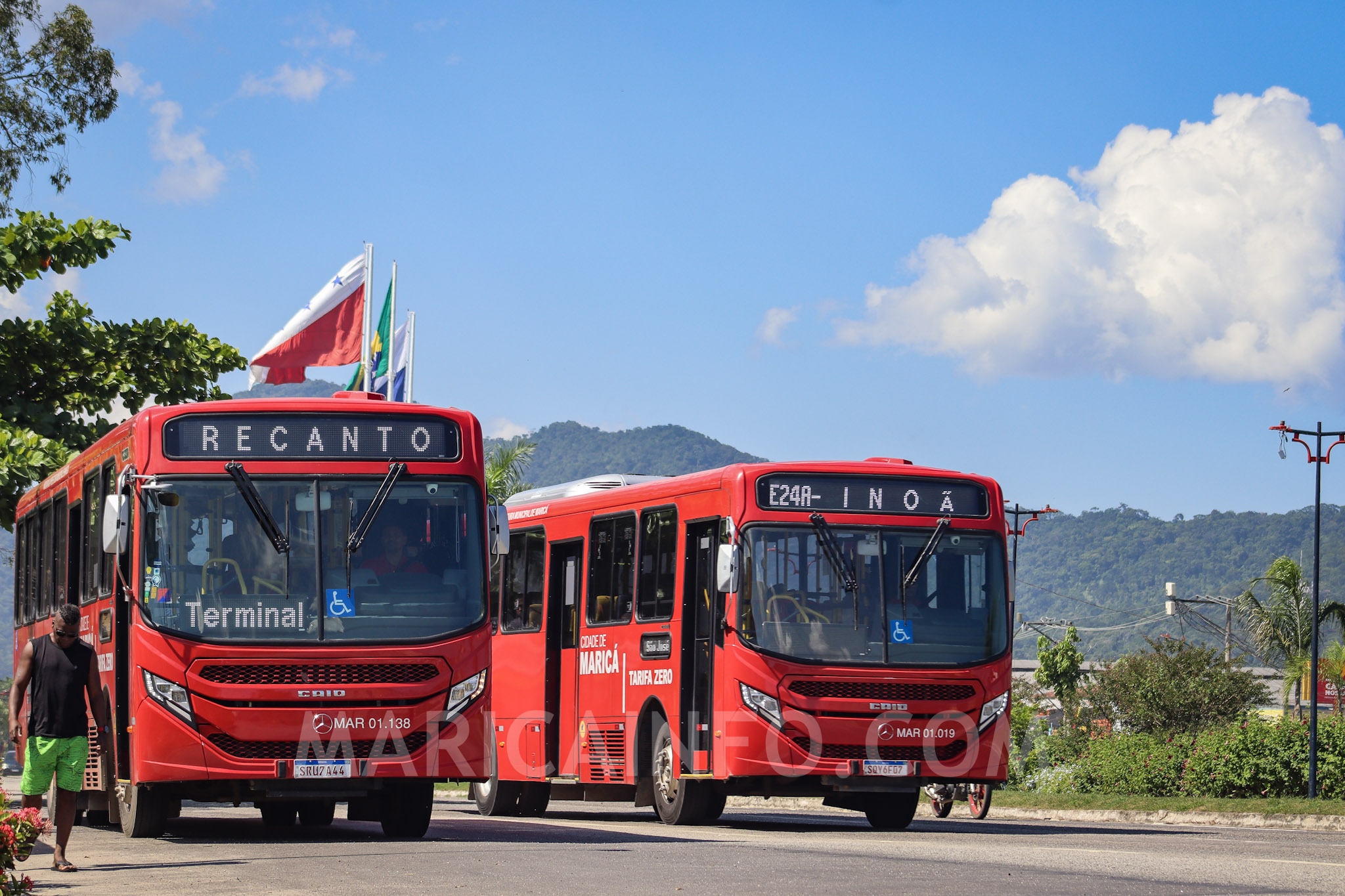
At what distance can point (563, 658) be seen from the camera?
824 inches

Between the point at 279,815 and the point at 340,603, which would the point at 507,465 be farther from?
the point at 340,603

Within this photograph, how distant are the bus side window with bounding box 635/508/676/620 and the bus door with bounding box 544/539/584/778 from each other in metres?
1.62

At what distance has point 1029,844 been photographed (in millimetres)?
15617

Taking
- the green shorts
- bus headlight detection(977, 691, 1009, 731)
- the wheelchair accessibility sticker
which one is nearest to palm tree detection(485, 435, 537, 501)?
bus headlight detection(977, 691, 1009, 731)

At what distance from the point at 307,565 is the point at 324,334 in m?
20.1

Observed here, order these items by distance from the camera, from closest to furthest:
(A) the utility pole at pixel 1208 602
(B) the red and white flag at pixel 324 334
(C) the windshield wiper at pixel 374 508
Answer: (C) the windshield wiper at pixel 374 508
(B) the red and white flag at pixel 324 334
(A) the utility pole at pixel 1208 602

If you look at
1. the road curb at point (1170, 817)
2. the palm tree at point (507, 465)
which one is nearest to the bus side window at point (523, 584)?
the road curb at point (1170, 817)

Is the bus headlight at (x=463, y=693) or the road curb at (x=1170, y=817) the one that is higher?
the bus headlight at (x=463, y=693)

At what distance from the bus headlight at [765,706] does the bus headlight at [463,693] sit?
3.09 meters

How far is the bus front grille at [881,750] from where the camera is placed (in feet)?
55.6

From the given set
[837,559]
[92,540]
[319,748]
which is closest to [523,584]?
[837,559]

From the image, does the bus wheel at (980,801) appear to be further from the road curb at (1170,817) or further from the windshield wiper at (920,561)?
the windshield wiper at (920,561)

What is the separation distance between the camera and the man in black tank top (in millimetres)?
12773

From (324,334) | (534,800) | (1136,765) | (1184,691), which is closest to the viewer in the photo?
(534,800)
